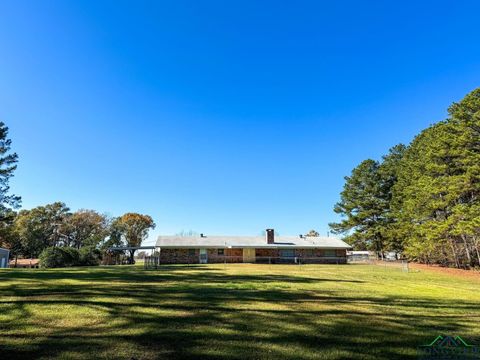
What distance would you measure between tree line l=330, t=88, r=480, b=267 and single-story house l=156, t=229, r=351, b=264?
7.80 metres

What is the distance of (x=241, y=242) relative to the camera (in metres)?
42.3

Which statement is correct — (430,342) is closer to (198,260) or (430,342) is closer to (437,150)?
(437,150)

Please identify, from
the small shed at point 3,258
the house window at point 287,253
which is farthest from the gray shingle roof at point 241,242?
the small shed at point 3,258

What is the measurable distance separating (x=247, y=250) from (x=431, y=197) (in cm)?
2190

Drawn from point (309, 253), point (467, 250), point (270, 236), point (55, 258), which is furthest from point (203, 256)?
point (467, 250)

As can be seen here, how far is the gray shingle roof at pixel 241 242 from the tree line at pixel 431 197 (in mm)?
7264

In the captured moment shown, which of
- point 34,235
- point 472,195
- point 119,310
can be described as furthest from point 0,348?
point 34,235

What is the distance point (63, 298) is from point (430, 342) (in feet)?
25.1

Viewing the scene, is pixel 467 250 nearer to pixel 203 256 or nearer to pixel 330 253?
pixel 330 253

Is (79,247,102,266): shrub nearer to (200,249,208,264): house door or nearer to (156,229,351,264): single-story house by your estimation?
(156,229,351,264): single-story house

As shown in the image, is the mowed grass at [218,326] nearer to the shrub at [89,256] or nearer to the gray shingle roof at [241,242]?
the shrub at [89,256]

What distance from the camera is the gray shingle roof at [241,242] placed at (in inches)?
1572

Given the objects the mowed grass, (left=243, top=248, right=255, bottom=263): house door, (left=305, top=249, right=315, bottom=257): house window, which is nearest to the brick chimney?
(left=243, top=248, right=255, bottom=263): house door

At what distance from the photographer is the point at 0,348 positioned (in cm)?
405
